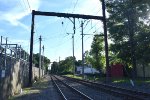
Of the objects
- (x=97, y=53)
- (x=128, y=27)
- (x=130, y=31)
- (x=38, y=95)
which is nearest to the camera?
(x=38, y=95)

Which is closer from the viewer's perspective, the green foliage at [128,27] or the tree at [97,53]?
the green foliage at [128,27]

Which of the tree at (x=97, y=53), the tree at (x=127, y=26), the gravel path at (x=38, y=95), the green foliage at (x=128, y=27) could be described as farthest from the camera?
the tree at (x=97, y=53)

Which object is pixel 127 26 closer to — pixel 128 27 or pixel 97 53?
pixel 128 27

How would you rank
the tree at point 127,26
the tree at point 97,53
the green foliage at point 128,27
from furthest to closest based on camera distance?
the tree at point 97,53 < the tree at point 127,26 < the green foliage at point 128,27

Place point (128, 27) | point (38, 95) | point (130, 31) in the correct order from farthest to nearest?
point (128, 27) → point (130, 31) → point (38, 95)

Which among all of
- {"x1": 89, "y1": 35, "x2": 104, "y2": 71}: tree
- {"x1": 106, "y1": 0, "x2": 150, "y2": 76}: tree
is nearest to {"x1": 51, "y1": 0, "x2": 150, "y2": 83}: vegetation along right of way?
{"x1": 106, "y1": 0, "x2": 150, "y2": 76}: tree

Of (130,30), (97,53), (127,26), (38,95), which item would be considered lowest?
(38,95)

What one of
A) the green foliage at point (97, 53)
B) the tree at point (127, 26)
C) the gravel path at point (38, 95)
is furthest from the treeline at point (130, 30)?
the green foliage at point (97, 53)

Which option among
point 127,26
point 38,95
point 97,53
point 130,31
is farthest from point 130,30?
point 97,53

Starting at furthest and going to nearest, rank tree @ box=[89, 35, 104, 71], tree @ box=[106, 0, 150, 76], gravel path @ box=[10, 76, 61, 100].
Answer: tree @ box=[89, 35, 104, 71], tree @ box=[106, 0, 150, 76], gravel path @ box=[10, 76, 61, 100]

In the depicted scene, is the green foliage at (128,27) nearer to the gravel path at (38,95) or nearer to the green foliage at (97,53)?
the gravel path at (38,95)

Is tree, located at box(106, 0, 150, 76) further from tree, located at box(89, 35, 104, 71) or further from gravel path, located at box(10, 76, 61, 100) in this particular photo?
tree, located at box(89, 35, 104, 71)

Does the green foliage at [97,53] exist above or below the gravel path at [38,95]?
above

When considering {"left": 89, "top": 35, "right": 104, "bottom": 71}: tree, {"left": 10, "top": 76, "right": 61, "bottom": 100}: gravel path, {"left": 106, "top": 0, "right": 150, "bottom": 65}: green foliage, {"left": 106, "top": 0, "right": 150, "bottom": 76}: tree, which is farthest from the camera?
{"left": 89, "top": 35, "right": 104, "bottom": 71}: tree
